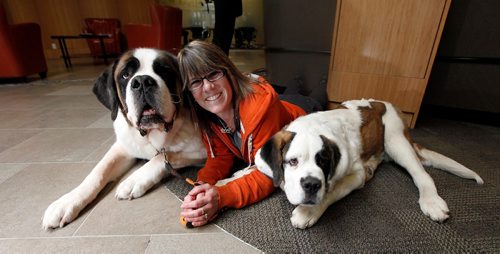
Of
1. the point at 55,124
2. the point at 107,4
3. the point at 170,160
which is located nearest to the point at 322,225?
the point at 170,160

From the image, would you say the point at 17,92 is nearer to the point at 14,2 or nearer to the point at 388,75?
the point at 388,75

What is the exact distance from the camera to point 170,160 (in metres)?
1.45

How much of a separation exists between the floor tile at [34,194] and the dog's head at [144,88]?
503 mm

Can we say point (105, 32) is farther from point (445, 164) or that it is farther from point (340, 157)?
point (445, 164)

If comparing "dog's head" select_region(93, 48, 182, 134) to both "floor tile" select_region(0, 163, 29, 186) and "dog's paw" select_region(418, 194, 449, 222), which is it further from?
"dog's paw" select_region(418, 194, 449, 222)

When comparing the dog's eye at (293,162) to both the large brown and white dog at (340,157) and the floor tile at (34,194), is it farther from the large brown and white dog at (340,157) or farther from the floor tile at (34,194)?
the floor tile at (34,194)

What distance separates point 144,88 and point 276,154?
68 centimetres

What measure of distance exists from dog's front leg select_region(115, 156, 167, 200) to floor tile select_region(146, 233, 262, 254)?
13.1 inches

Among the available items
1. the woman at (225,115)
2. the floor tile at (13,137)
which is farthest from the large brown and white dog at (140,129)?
the floor tile at (13,137)

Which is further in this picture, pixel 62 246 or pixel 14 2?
pixel 14 2

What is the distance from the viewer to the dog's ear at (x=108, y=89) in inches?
53.2

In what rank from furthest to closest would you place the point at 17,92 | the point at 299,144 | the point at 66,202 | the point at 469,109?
the point at 17,92
the point at 469,109
the point at 66,202
the point at 299,144

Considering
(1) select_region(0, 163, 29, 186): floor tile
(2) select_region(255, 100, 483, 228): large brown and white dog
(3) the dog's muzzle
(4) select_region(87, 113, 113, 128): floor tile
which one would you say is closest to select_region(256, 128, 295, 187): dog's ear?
(2) select_region(255, 100, 483, 228): large brown and white dog

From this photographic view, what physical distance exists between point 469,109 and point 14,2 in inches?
431
